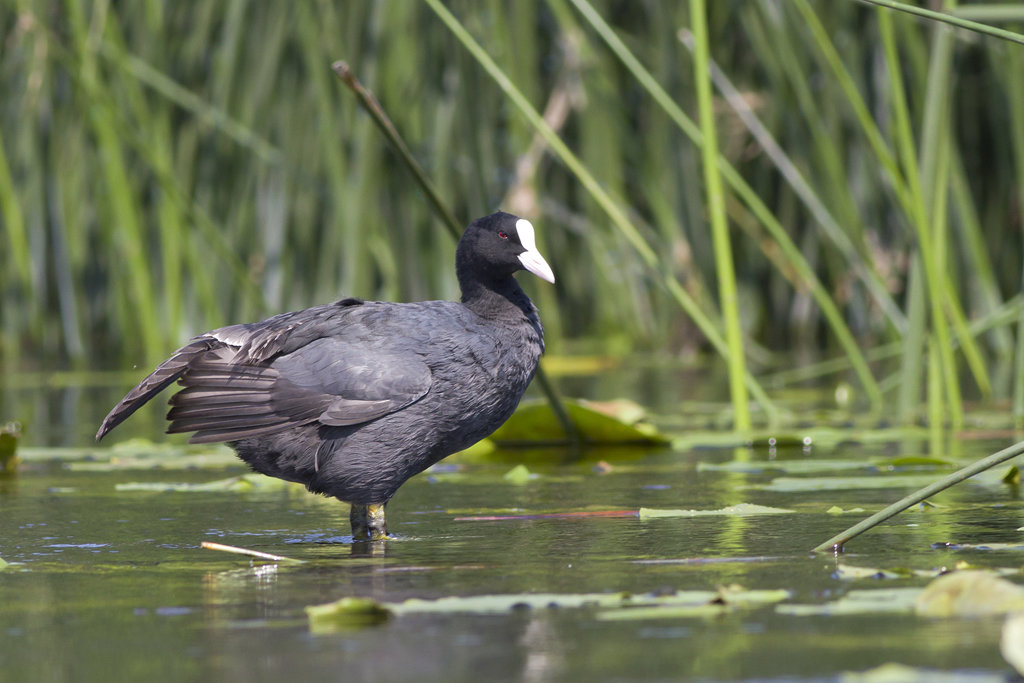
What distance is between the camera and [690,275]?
9.20 m

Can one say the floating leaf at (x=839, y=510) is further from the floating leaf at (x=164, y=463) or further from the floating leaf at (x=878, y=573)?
the floating leaf at (x=164, y=463)

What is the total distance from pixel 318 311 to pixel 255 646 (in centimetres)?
188

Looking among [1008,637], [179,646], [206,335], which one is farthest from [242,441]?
[1008,637]

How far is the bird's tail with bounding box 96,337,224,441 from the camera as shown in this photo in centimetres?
398

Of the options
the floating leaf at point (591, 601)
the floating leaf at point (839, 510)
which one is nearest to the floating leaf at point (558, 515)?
the floating leaf at point (839, 510)

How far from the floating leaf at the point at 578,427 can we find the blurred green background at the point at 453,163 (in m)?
1.95

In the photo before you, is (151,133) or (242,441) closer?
(242,441)

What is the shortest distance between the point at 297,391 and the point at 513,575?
1114mm

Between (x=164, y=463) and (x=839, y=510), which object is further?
(x=164, y=463)

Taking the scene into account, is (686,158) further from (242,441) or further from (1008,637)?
(1008,637)

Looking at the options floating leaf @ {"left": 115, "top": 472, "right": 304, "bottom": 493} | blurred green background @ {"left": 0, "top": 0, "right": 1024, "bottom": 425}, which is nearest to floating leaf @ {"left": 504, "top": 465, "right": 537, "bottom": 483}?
floating leaf @ {"left": 115, "top": 472, "right": 304, "bottom": 493}

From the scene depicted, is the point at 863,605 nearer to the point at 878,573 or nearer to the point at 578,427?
the point at 878,573

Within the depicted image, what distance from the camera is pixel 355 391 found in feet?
12.8

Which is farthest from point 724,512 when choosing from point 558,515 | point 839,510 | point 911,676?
point 911,676
